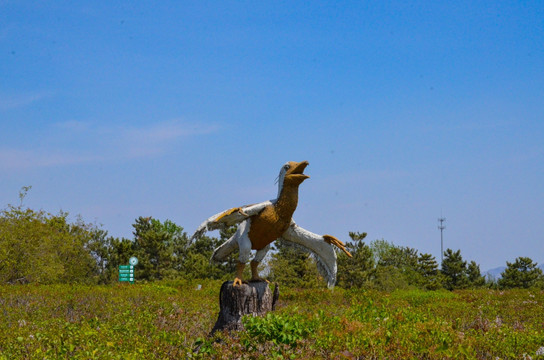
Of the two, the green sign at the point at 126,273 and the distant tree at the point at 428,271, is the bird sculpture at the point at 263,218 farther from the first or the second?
the distant tree at the point at 428,271

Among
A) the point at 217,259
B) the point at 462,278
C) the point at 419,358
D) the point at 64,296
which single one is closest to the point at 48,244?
the point at 64,296

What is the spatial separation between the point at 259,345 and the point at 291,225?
2899 mm

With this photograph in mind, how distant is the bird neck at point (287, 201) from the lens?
25.8 feet

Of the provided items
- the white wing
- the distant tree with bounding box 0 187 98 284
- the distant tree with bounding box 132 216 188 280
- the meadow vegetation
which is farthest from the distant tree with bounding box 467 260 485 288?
the white wing

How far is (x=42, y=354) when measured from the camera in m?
5.77

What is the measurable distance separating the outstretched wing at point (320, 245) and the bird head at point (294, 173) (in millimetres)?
1031

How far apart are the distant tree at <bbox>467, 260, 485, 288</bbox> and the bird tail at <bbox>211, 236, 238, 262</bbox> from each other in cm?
2975

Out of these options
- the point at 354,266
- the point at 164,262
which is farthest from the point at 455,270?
the point at 164,262

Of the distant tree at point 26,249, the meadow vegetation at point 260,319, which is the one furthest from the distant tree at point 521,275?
the distant tree at point 26,249

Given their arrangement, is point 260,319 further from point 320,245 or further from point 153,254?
point 153,254

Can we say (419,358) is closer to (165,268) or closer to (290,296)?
(290,296)

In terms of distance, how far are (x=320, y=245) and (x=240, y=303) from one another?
1.64 metres

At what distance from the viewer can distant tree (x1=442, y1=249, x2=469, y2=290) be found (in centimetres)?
3544

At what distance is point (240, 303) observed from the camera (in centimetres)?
801
